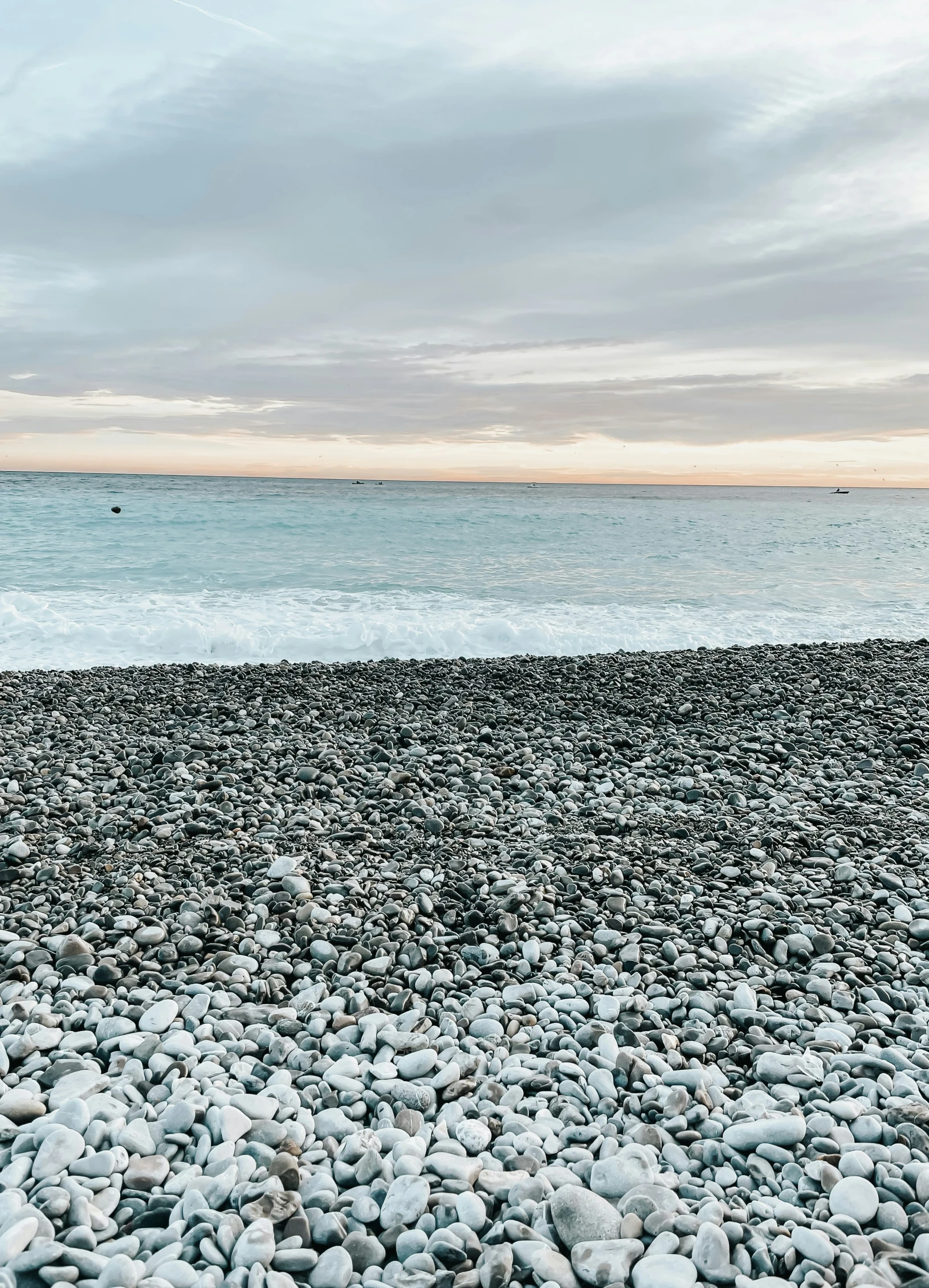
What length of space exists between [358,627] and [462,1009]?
A: 967 centimetres

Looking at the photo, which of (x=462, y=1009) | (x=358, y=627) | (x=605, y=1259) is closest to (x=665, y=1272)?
(x=605, y=1259)

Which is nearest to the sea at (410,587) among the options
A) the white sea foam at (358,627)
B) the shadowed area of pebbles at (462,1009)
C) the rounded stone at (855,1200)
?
the white sea foam at (358,627)

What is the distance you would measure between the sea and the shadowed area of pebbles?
5.64 m

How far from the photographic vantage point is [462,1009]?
3.40 meters

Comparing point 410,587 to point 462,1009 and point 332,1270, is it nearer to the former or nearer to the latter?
point 462,1009

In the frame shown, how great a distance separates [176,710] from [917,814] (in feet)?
19.4

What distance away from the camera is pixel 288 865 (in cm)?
450

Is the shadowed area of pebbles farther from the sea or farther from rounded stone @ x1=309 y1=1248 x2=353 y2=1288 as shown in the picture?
the sea

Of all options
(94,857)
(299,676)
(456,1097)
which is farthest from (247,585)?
(456,1097)

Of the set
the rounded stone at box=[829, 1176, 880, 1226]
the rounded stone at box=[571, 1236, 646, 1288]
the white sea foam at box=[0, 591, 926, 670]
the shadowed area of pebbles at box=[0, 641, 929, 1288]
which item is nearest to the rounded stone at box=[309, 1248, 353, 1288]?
the shadowed area of pebbles at box=[0, 641, 929, 1288]

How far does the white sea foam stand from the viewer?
39.2 feet

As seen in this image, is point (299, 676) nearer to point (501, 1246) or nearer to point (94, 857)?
point (94, 857)

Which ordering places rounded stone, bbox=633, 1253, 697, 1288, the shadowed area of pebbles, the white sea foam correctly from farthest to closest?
1. the white sea foam
2. the shadowed area of pebbles
3. rounded stone, bbox=633, 1253, 697, 1288

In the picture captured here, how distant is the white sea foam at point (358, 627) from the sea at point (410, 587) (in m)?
0.04
